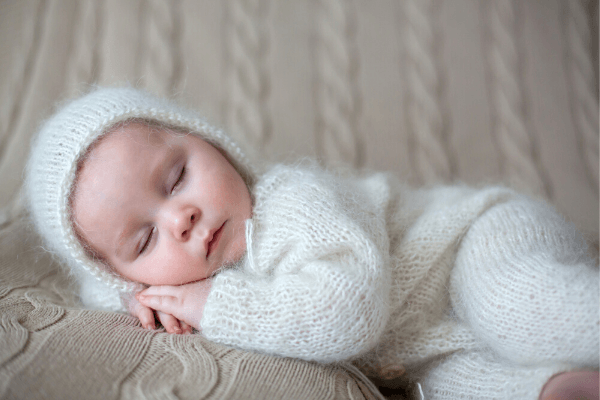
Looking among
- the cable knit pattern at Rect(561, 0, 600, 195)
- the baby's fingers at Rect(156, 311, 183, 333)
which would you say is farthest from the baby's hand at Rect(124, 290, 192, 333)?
the cable knit pattern at Rect(561, 0, 600, 195)

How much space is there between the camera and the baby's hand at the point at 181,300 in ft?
2.90

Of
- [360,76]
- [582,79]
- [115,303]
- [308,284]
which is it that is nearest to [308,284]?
[308,284]

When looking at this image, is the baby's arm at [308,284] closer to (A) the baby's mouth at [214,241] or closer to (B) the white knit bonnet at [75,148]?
(A) the baby's mouth at [214,241]

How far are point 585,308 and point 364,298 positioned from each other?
37cm

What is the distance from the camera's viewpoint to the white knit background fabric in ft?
4.63

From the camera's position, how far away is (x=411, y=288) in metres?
0.91

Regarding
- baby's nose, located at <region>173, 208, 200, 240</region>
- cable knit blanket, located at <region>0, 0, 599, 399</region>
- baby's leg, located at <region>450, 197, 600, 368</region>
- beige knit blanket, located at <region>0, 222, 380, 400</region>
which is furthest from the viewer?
cable knit blanket, located at <region>0, 0, 599, 399</region>

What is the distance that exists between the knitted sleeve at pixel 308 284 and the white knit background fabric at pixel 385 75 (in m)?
0.54

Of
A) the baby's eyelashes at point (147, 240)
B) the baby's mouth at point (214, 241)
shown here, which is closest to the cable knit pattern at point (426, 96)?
the baby's mouth at point (214, 241)

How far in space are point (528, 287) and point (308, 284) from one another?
1.33ft

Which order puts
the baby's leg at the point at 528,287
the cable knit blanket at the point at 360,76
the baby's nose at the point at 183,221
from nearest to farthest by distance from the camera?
the baby's leg at the point at 528,287 → the baby's nose at the point at 183,221 → the cable knit blanket at the point at 360,76

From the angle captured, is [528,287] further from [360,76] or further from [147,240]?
[360,76]

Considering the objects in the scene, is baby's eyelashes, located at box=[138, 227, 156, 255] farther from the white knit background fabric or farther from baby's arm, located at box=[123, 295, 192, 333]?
the white knit background fabric

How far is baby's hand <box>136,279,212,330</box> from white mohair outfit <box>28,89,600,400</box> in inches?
2.5
